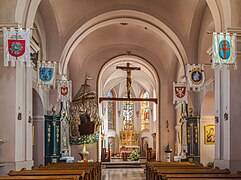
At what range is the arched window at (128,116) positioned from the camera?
3850 cm

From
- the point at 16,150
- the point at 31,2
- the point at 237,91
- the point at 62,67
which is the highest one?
the point at 31,2

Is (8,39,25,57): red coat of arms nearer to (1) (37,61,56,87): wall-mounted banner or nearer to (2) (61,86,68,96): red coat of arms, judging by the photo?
(1) (37,61,56,87): wall-mounted banner

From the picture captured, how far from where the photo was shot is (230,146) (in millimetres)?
11188

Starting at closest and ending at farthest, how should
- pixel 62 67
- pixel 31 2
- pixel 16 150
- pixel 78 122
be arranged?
pixel 16 150 < pixel 31 2 < pixel 62 67 < pixel 78 122

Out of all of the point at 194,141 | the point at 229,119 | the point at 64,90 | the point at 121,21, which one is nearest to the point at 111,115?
the point at 121,21

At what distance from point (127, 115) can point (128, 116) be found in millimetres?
129

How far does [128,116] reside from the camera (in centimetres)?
3878

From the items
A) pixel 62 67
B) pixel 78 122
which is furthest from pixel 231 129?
pixel 78 122

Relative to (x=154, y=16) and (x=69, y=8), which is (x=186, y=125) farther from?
(x=69, y=8)

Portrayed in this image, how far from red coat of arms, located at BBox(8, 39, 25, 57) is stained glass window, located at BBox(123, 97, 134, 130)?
28710mm

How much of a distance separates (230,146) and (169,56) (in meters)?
12.7

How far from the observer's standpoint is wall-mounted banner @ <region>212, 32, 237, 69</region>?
1041 centimetres

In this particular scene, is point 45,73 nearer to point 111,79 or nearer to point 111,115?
point 111,79

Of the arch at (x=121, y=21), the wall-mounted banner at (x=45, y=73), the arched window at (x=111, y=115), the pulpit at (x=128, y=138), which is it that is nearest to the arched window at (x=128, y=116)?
the pulpit at (x=128, y=138)
